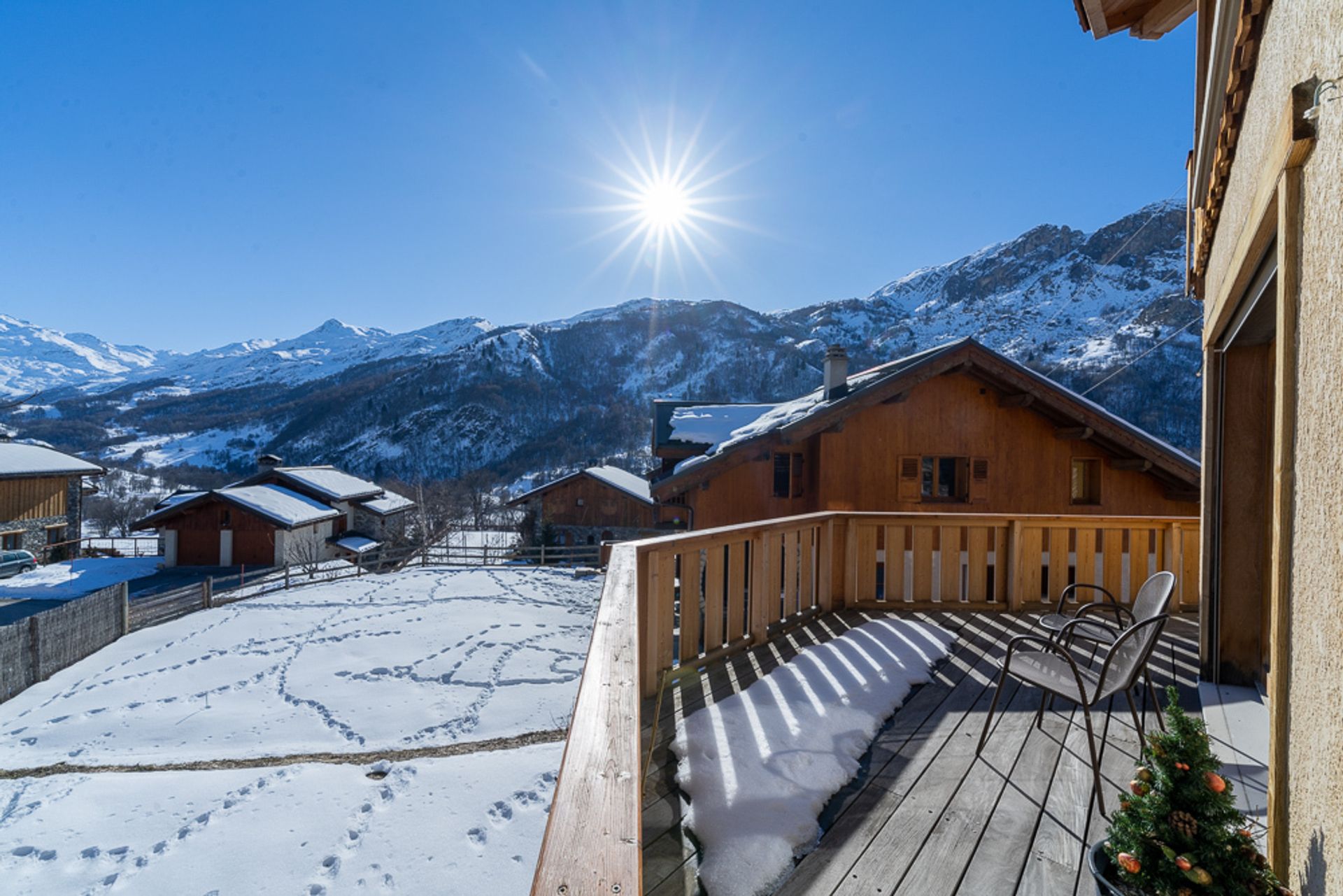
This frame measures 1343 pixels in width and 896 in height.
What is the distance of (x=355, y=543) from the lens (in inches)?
1211

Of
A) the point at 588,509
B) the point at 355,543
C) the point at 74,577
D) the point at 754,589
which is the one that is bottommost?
the point at 74,577

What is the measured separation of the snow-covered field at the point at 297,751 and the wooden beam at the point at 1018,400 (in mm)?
8600

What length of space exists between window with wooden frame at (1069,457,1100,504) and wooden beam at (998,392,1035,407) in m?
1.41

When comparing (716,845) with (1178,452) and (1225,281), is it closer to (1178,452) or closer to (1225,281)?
(1225,281)

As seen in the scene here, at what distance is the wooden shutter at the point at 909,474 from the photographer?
10008mm

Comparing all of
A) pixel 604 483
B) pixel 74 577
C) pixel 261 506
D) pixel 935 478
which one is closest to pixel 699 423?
pixel 935 478

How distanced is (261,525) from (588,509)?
1402cm

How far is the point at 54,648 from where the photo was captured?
1190 centimetres

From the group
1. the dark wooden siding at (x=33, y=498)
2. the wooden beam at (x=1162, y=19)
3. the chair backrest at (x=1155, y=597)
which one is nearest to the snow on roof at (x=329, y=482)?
the dark wooden siding at (x=33, y=498)

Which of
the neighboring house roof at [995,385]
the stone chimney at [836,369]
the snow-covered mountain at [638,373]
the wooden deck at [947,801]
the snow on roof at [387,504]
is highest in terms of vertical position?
the snow-covered mountain at [638,373]

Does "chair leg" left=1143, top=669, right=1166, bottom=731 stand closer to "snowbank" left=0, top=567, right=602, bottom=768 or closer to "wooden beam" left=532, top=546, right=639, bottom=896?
"wooden beam" left=532, top=546, right=639, bottom=896

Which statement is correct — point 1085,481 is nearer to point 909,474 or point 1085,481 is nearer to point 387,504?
point 909,474

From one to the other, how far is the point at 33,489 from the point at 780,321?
473 ft

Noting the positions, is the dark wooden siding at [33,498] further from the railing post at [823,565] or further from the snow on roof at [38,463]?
the railing post at [823,565]
